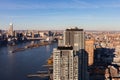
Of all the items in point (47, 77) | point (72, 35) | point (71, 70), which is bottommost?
point (47, 77)

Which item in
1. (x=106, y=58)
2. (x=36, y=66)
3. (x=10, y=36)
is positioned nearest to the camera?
(x=36, y=66)

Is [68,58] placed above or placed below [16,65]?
above

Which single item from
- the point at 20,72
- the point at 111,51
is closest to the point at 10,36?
the point at 111,51

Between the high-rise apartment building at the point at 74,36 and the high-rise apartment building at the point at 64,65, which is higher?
the high-rise apartment building at the point at 74,36

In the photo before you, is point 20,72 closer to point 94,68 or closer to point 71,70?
point 94,68

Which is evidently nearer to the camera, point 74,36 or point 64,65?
point 64,65

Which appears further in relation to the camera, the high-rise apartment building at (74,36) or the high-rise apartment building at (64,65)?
the high-rise apartment building at (74,36)

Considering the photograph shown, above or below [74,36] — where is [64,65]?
below

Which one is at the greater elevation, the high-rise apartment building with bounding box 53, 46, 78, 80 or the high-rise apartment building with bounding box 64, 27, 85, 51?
the high-rise apartment building with bounding box 64, 27, 85, 51

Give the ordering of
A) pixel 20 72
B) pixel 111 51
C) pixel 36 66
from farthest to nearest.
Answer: pixel 111 51, pixel 36 66, pixel 20 72

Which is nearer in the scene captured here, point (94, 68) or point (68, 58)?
point (68, 58)

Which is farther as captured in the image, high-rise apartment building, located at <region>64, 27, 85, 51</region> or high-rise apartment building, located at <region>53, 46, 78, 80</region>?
high-rise apartment building, located at <region>64, 27, 85, 51</region>
